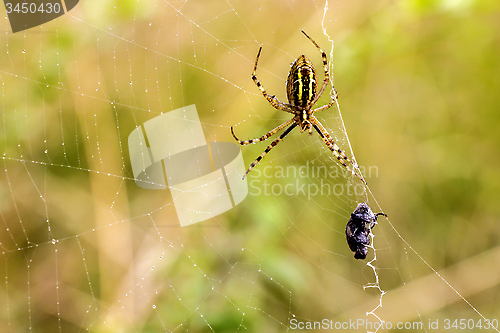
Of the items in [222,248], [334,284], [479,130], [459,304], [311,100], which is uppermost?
[479,130]

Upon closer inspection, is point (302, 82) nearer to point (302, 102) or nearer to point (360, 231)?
point (302, 102)

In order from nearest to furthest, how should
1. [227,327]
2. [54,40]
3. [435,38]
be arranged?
[227,327], [54,40], [435,38]

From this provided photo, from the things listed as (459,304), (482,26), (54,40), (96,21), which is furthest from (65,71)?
(459,304)

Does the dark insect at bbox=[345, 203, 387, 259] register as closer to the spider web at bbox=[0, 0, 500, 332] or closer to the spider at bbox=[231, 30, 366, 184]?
the spider at bbox=[231, 30, 366, 184]

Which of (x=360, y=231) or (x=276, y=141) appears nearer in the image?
(x=360, y=231)

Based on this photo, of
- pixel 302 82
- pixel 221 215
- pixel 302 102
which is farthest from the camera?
pixel 221 215

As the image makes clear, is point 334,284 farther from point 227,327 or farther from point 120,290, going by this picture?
point 120,290

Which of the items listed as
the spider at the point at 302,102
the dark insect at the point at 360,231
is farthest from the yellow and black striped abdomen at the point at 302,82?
the dark insect at the point at 360,231

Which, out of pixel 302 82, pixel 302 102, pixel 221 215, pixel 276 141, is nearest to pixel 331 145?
pixel 276 141
